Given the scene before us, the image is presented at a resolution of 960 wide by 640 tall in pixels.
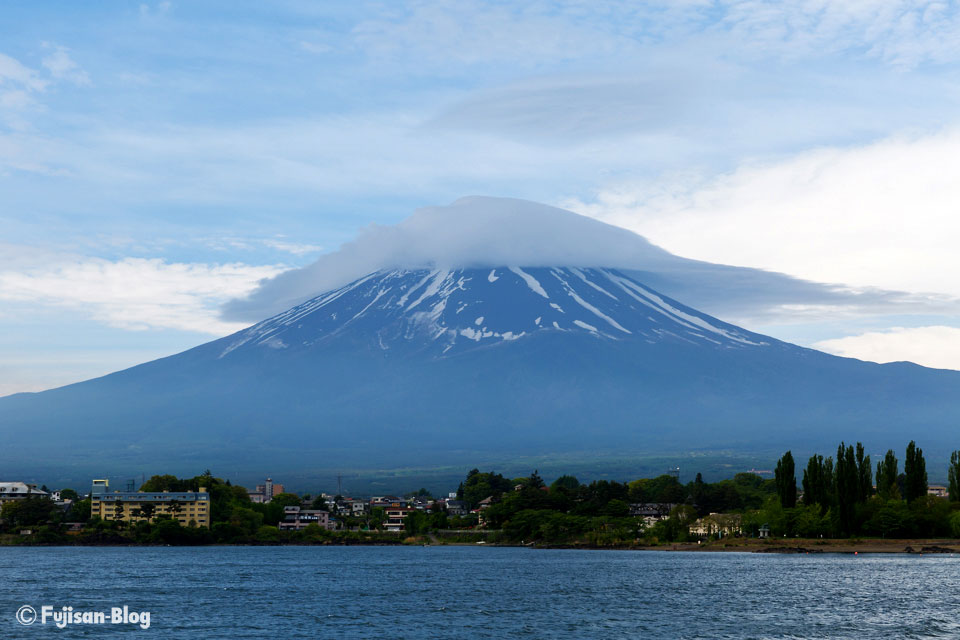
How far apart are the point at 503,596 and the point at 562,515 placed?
6344 centimetres

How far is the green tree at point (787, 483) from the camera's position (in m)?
106

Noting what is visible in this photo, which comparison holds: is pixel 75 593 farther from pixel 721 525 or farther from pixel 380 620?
pixel 721 525

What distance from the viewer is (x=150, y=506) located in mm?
130375

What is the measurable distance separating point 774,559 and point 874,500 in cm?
1455

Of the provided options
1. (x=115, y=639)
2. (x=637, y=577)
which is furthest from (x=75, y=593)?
(x=637, y=577)

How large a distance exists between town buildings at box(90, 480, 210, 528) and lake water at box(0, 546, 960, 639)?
93.6 feet

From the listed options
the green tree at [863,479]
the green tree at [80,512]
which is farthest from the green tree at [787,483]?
the green tree at [80,512]

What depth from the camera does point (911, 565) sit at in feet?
277

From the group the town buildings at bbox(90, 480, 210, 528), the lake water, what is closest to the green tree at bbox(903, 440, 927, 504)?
the lake water

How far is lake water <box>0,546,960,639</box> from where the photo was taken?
51.2 m

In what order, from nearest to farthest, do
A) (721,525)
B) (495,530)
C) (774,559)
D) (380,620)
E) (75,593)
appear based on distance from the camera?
(380,620) < (75,593) < (774,559) < (721,525) < (495,530)

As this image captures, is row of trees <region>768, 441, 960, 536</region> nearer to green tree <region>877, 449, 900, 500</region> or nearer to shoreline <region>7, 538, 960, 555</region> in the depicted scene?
green tree <region>877, 449, 900, 500</region>

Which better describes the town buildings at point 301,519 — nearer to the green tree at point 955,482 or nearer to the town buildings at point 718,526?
the town buildings at point 718,526

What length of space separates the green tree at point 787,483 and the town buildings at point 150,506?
63550 mm
